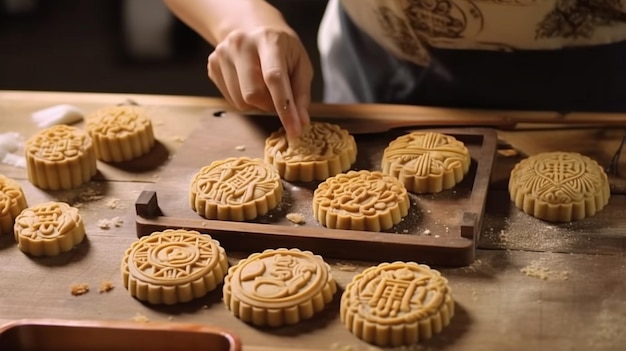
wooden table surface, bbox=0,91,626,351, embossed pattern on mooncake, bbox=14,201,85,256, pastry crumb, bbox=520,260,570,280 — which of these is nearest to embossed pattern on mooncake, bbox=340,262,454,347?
wooden table surface, bbox=0,91,626,351

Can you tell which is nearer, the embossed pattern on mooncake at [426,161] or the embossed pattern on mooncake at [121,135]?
the embossed pattern on mooncake at [426,161]

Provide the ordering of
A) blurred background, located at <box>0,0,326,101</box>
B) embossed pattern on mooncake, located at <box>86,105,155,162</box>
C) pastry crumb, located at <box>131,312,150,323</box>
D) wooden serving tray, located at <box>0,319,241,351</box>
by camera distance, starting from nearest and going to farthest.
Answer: wooden serving tray, located at <box>0,319,241,351</box> < pastry crumb, located at <box>131,312,150,323</box> < embossed pattern on mooncake, located at <box>86,105,155,162</box> < blurred background, located at <box>0,0,326,101</box>

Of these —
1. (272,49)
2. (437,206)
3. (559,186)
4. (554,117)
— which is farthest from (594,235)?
(272,49)

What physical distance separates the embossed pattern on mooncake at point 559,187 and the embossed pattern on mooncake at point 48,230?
2.59 feet

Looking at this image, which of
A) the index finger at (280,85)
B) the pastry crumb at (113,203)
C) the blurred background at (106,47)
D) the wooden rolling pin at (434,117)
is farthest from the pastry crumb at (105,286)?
the blurred background at (106,47)

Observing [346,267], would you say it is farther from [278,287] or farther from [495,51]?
[495,51]

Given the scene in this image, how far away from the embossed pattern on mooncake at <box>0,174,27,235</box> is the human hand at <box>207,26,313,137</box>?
455mm

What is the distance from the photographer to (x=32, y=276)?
1.57 metres

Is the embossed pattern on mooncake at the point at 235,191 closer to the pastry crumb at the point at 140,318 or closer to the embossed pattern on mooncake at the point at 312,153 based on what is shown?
the embossed pattern on mooncake at the point at 312,153

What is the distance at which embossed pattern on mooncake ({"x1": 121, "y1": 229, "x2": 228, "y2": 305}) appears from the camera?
1.48 meters

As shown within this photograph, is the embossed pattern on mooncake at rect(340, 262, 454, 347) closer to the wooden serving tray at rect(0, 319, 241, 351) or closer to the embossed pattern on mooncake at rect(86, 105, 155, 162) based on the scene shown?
the wooden serving tray at rect(0, 319, 241, 351)

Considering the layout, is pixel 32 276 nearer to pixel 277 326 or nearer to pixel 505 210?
pixel 277 326

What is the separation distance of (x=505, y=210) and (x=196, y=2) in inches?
32.5

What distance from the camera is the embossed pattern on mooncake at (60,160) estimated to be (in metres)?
1.82
